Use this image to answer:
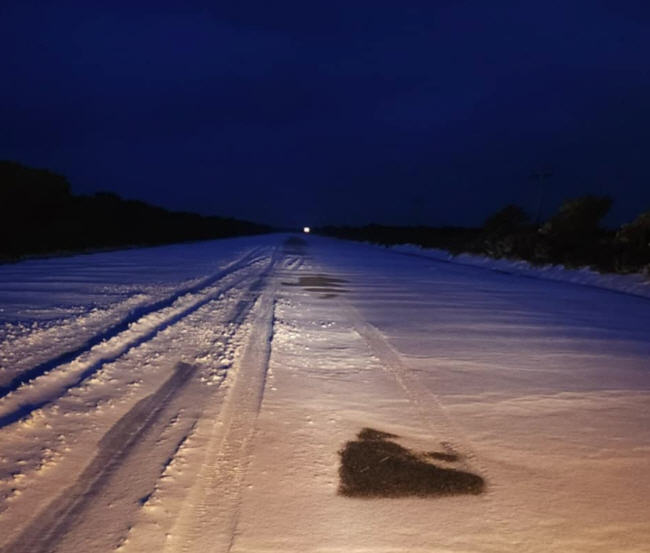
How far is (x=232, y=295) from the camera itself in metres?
12.4

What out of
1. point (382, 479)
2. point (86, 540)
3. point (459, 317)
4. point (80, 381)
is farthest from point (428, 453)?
Result: point (459, 317)

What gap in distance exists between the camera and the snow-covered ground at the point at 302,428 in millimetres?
2898

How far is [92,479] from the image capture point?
3322mm

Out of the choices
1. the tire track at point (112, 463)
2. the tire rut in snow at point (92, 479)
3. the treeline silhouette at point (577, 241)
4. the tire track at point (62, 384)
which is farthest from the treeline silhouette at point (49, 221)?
A: the treeline silhouette at point (577, 241)

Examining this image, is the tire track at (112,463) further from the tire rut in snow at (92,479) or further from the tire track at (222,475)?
the tire track at (222,475)

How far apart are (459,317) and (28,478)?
823cm

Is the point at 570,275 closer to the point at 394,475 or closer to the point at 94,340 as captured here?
the point at 94,340

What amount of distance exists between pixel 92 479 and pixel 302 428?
5.42 feet

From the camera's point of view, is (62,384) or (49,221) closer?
(62,384)

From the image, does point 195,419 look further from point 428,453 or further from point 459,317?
point 459,317

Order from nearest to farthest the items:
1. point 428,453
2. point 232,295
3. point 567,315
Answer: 1. point 428,453
2. point 567,315
3. point 232,295

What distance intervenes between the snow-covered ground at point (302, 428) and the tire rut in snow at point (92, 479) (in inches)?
0.6

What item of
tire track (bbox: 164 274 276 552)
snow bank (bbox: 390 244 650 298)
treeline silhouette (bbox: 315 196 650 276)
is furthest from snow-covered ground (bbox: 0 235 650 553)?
treeline silhouette (bbox: 315 196 650 276)

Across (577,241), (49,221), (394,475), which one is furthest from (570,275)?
(49,221)
